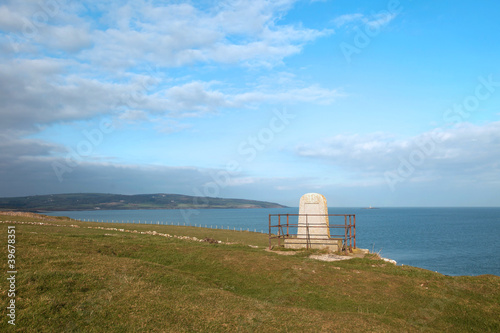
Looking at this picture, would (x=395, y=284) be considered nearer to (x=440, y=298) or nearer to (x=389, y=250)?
(x=440, y=298)

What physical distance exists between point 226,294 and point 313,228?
15.0m

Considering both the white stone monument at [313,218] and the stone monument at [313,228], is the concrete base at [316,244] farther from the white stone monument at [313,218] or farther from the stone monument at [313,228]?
the white stone monument at [313,218]

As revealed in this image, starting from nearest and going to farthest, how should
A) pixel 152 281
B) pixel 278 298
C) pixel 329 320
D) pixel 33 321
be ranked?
pixel 33 321 → pixel 329 320 → pixel 152 281 → pixel 278 298

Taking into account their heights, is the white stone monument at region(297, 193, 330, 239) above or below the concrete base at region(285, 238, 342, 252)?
above

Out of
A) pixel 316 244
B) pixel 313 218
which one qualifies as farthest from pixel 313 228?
pixel 316 244

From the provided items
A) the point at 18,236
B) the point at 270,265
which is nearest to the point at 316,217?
the point at 270,265

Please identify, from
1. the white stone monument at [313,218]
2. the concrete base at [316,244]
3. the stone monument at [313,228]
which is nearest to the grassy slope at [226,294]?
the concrete base at [316,244]

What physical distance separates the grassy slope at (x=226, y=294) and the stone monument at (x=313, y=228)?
15.1ft

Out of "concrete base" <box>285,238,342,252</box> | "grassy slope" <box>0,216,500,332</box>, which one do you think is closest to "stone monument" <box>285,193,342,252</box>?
"concrete base" <box>285,238,342,252</box>

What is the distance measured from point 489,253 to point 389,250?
1605 cm

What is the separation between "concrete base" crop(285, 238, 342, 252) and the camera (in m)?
26.2

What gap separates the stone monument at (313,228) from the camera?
26.4m

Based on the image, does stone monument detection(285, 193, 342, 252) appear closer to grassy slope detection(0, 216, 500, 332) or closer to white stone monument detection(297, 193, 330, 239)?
white stone monument detection(297, 193, 330, 239)

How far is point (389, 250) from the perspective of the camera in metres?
63.5
